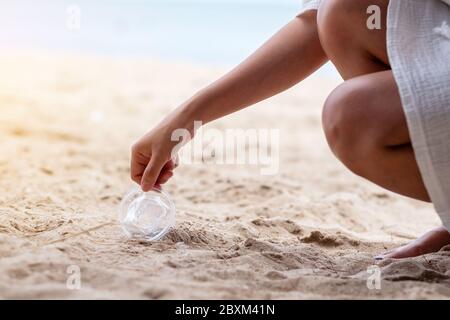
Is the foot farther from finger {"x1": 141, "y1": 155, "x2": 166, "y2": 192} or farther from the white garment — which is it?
finger {"x1": 141, "y1": 155, "x2": 166, "y2": 192}

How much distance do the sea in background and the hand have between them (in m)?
4.54

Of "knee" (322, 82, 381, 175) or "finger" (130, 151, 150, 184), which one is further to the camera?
"finger" (130, 151, 150, 184)

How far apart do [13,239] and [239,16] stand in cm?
902

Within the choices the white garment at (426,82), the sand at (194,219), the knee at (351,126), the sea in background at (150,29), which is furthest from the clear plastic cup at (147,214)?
the sea in background at (150,29)

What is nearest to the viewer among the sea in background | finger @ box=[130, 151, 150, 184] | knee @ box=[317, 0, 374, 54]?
knee @ box=[317, 0, 374, 54]

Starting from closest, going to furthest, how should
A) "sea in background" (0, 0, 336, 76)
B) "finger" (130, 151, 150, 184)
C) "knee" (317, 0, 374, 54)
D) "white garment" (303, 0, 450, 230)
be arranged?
"white garment" (303, 0, 450, 230)
"knee" (317, 0, 374, 54)
"finger" (130, 151, 150, 184)
"sea in background" (0, 0, 336, 76)

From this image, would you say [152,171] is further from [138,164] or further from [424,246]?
[424,246]

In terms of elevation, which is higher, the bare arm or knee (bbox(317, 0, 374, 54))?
knee (bbox(317, 0, 374, 54))

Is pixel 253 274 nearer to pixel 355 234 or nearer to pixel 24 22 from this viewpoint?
pixel 355 234

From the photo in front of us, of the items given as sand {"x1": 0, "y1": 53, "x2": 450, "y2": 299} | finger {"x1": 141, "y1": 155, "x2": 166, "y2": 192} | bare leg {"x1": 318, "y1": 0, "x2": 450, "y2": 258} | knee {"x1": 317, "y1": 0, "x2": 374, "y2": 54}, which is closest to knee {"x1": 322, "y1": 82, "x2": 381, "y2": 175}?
bare leg {"x1": 318, "y1": 0, "x2": 450, "y2": 258}

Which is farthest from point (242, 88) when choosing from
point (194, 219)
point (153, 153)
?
point (194, 219)

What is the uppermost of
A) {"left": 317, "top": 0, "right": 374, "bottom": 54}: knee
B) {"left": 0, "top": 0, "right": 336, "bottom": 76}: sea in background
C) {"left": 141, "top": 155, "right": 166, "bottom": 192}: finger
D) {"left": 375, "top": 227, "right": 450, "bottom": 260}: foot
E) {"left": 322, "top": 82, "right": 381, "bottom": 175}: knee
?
{"left": 0, "top": 0, "right": 336, "bottom": 76}: sea in background

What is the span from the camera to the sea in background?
6.98m
